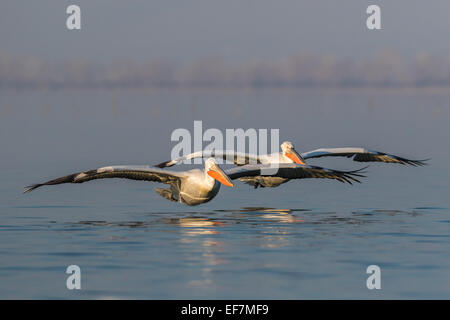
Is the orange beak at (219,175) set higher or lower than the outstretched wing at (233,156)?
lower

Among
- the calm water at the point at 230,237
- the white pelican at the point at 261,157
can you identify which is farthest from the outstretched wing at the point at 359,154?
the calm water at the point at 230,237

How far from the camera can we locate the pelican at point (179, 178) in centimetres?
2375

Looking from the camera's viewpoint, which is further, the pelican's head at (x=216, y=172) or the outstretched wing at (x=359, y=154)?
the outstretched wing at (x=359, y=154)

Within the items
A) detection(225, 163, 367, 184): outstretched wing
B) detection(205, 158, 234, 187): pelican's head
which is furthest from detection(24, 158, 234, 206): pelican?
detection(225, 163, 367, 184): outstretched wing

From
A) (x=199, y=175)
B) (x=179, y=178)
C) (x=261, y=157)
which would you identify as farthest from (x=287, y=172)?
(x=261, y=157)

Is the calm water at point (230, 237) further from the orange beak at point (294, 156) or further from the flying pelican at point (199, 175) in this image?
the orange beak at point (294, 156)

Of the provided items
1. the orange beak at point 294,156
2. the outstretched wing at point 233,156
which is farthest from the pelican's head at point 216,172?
the orange beak at point 294,156

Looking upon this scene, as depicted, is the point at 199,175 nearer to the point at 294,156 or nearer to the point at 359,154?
the point at 294,156

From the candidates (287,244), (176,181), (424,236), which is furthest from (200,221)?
(424,236)

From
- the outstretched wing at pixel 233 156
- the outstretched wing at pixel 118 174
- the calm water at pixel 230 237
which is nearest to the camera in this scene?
the calm water at pixel 230 237

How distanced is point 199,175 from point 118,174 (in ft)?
5.67

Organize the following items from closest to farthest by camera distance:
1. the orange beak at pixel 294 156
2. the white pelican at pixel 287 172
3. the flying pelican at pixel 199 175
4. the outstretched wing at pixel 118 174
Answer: the outstretched wing at pixel 118 174, the flying pelican at pixel 199 175, the white pelican at pixel 287 172, the orange beak at pixel 294 156

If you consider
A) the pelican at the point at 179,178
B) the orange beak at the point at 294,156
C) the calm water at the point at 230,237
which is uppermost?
the orange beak at the point at 294,156
